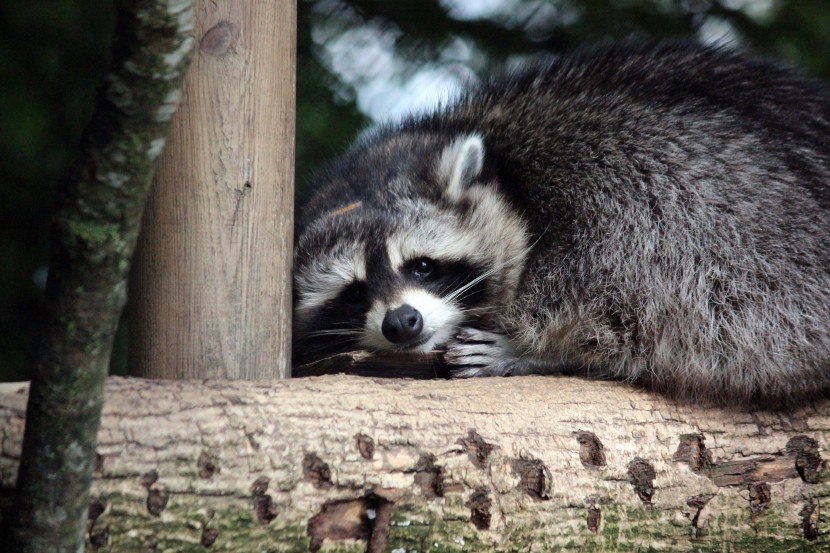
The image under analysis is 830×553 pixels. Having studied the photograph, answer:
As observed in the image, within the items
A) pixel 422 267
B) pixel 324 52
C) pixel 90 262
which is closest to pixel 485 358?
pixel 422 267

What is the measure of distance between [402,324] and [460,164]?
0.64m

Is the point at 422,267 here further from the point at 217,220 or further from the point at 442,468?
the point at 442,468

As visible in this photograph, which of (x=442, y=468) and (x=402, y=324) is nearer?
(x=442, y=468)

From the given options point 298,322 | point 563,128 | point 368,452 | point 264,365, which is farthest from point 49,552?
point 563,128

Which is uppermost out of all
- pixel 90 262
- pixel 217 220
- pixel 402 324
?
pixel 217 220

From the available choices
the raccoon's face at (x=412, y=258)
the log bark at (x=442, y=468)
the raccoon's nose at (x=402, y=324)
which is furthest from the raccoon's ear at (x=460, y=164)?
the log bark at (x=442, y=468)

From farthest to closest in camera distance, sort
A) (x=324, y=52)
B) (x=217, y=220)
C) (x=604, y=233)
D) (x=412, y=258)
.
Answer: (x=324, y=52)
(x=412, y=258)
(x=604, y=233)
(x=217, y=220)

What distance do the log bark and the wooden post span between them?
259mm

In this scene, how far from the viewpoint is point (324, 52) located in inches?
167

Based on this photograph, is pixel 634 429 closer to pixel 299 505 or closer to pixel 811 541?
pixel 811 541

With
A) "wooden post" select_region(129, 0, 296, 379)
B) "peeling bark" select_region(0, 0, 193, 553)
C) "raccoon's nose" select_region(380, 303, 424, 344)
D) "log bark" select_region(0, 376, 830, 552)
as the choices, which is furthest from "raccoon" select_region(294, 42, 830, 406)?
"peeling bark" select_region(0, 0, 193, 553)

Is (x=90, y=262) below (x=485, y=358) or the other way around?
below

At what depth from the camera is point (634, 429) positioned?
7.70 feet

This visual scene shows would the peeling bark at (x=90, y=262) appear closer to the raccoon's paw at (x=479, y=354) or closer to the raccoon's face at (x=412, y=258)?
the raccoon's paw at (x=479, y=354)
